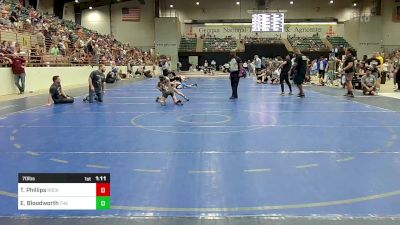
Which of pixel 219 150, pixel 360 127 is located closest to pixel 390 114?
pixel 360 127

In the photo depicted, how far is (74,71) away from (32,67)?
6.03 m

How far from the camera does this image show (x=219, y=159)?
6.00 meters

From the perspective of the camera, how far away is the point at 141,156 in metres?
6.19

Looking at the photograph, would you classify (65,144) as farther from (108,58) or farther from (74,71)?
(108,58)

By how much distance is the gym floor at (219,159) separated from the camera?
4129 millimetres
